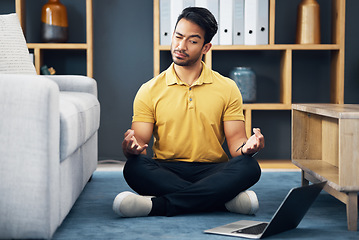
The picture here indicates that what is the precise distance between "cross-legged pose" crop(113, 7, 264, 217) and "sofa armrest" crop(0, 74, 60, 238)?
46 centimetres

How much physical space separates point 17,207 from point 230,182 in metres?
0.72

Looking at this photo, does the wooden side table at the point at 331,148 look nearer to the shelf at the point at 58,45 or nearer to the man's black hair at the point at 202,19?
the man's black hair at the point at 202,19

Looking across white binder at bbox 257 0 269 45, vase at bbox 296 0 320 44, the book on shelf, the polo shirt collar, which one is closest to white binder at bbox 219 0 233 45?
the book on shelf

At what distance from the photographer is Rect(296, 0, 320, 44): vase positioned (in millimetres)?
2930

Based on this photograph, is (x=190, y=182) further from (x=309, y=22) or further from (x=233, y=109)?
(x=309, y=22)

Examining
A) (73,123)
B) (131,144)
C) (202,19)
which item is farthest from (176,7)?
(73,123)

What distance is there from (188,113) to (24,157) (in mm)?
738

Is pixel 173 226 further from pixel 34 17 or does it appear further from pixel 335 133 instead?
pixel 34 17

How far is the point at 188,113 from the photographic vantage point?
1871mm

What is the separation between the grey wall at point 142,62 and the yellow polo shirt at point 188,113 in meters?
1.25

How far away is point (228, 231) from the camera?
1464 mm

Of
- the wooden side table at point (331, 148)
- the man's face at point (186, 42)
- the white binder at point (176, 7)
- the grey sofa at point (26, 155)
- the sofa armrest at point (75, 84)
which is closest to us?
the grey sofa at point (26, 155)

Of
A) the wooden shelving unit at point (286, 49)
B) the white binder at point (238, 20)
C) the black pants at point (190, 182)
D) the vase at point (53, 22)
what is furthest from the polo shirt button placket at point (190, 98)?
the vase at point (53, 22)

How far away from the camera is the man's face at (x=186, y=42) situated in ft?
6.08
